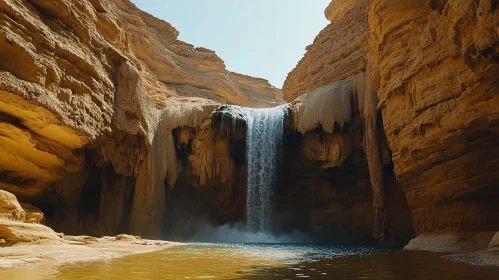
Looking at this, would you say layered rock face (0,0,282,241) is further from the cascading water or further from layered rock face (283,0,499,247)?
layered rock face (283,0,499,247)

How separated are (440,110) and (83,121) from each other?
1338cm

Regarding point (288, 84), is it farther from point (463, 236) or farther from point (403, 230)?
point (463, 236)

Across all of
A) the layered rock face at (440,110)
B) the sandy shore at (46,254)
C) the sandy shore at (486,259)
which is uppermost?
the layered rock face at (440,110)

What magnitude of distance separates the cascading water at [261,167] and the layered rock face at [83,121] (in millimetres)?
3508

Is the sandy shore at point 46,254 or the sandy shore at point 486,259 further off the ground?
the sandy shore at point 486,259

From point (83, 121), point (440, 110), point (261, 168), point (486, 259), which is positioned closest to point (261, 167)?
point (261, 168)

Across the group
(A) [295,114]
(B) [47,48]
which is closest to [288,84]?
(A) [295,114]

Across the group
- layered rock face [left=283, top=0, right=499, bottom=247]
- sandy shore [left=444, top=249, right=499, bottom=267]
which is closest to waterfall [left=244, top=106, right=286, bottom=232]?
layered rock face [left=283, top=0, right=499, bottom=247]

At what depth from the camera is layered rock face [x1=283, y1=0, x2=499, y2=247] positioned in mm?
9703

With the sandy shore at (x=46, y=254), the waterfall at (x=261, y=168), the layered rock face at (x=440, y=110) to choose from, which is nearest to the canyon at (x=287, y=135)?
the layered rock face at (x=440, y=110)

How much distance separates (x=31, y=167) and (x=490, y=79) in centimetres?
1668

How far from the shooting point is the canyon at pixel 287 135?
11570 millimetres

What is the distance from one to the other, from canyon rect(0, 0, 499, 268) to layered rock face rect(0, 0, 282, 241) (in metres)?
0.07

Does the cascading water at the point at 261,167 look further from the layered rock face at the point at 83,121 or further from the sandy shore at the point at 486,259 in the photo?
the sandy shore at the point at 486,259
